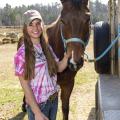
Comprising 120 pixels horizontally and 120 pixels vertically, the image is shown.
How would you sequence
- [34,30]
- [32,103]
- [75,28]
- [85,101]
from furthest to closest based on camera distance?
[85,101], [75,28], [34,30], [32,103]

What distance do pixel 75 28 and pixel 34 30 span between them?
0.53 meters

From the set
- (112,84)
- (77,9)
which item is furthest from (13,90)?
(77,9)

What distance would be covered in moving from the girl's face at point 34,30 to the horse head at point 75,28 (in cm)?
41

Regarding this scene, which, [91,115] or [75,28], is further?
[91,115]

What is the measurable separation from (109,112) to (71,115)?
10.1 feet

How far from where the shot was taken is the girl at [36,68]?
10.8ft

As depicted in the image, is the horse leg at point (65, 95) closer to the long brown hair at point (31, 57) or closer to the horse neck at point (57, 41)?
the horse neck at point (57, 41)

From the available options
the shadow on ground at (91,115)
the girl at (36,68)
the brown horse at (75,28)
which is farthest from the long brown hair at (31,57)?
the shadow on ground at (91,115)

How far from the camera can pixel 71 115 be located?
659 centimetres

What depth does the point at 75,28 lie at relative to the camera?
3.73 metres

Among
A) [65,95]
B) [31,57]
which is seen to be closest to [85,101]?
[65,95]

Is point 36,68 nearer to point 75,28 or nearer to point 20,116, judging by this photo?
point 75,28

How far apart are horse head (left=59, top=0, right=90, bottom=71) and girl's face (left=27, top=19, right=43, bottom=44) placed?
1.35 ft

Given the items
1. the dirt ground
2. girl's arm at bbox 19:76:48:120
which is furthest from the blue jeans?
the dirt ground
